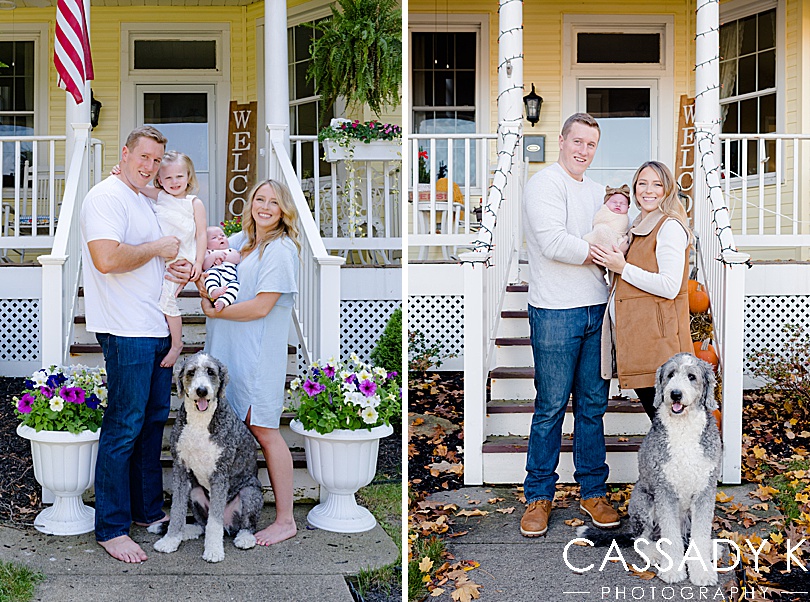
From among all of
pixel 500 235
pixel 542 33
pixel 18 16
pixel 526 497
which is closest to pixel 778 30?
pixel 542 33

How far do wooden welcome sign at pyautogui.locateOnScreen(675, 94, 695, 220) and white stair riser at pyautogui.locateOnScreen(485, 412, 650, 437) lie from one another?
13.6ft

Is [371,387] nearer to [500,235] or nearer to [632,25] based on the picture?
[500,235]

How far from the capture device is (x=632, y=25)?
881 cm

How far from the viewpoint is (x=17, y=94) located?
30.1 feet

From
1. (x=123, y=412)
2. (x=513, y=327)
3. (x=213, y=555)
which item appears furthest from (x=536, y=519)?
(x=123, y=412)

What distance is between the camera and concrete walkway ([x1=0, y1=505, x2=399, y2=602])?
11.2 ft

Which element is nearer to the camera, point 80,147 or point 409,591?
point 409,591

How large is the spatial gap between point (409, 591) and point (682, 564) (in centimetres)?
109

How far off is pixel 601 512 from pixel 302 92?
623cm

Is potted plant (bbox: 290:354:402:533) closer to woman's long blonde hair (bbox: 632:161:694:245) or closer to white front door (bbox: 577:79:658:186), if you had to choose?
woman's long blonde hair (bbox: 632:161:694:245)

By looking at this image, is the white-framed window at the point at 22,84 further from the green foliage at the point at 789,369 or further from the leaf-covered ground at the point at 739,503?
the green foliage at the point at 789,369

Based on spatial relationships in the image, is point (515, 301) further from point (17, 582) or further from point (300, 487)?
point (17, 582)

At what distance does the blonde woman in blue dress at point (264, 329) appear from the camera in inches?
152

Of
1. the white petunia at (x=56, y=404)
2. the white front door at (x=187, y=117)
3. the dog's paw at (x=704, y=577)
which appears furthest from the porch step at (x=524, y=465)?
the white front door at (x=187, y=117)
